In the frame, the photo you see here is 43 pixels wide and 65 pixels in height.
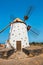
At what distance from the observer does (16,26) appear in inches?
948

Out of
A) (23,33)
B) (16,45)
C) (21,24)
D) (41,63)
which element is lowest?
(41,63)

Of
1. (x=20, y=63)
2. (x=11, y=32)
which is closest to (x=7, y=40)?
(x=11, y=32)

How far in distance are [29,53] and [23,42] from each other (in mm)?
3897

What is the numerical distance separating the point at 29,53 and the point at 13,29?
19.7 feet

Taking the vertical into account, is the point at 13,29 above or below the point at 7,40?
above

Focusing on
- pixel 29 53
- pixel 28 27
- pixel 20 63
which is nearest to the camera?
pixel 20 63

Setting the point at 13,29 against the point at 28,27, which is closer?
the point at 13,29

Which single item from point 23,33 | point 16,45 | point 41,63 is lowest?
point 41,63

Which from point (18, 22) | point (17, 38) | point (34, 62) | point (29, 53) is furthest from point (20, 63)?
point (18, 22)

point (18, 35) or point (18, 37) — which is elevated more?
point (18, 35)

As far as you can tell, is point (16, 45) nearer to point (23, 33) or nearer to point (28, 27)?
point (23, 33)

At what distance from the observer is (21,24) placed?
2434 cm

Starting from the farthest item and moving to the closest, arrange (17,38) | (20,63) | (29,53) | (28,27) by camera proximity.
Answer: (28,27) < (17,38) < (29,53) < (20,63)

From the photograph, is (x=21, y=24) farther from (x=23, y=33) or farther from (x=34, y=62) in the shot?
(x=34, y=62)
